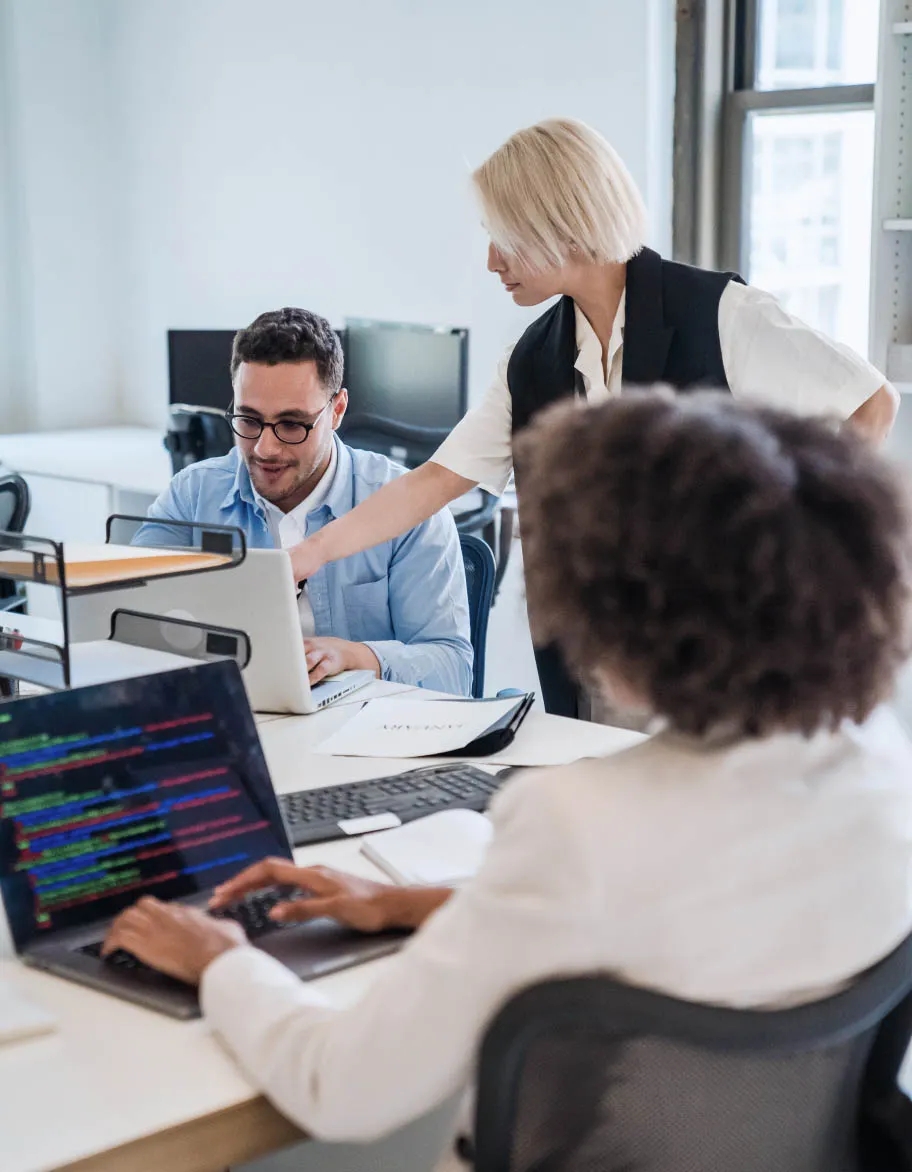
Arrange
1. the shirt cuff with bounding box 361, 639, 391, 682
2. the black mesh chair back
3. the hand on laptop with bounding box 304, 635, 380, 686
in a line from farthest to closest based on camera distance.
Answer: the black mesh chair back, the shirt cuff with bounding box 361, 639, 391, 682, the hand on laptop with bounding box 304, 635, 380, 686

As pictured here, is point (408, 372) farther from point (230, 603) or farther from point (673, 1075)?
point (673, 1075)

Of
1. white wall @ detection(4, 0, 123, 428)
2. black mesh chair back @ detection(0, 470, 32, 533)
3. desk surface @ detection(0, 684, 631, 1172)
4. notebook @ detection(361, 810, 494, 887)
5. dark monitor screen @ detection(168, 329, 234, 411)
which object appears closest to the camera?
desk surface @ detection(0, 684, 631, 1172)

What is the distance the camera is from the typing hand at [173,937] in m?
1.07

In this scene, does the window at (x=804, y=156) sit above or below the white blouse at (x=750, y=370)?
above

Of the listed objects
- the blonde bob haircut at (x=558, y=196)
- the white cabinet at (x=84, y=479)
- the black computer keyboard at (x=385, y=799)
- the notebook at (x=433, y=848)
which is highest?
the blonde bob haircut at (x=558, y=196)

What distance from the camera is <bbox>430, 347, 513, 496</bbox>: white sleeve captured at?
2324 mm

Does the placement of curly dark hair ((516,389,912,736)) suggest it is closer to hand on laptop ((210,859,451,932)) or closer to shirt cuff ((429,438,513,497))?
hand on laptop ((210,859,451,932))

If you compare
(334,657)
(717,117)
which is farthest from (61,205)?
(334,657)

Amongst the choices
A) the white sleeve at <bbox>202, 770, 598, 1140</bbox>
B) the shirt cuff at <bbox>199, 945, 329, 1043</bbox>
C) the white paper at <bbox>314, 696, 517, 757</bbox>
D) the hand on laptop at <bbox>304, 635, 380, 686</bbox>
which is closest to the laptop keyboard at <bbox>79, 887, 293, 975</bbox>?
the shirt cuff at <bbox>199, 945, 329, 1043</bbox>

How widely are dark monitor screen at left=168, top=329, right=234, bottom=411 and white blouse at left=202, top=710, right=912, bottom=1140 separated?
353cm

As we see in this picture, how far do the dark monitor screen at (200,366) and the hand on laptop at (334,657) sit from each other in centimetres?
227

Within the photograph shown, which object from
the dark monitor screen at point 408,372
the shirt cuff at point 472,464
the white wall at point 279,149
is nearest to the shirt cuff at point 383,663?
the shirt cuff at point 472,464

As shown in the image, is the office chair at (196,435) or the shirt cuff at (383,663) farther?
the office chair at (196,435)

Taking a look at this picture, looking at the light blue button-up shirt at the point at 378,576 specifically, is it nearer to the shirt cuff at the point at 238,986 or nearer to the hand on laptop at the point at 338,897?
the hand on laptop at the point at 338,897
